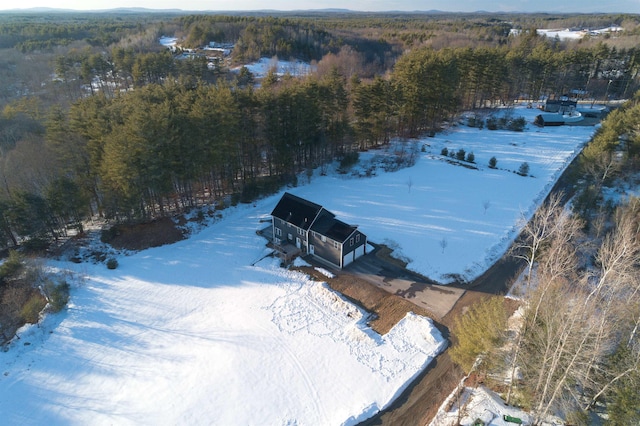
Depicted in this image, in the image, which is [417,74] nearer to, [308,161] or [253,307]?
[308,161]

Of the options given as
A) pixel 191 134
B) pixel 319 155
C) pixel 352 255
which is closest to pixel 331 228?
pixel 352 255

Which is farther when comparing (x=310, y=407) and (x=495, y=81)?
(x=495, y=81)

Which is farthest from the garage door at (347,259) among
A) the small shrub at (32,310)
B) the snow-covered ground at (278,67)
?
the snow-covered ground at (278,67)

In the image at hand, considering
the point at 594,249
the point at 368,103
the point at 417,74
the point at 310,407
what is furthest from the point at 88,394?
the point at 417,74

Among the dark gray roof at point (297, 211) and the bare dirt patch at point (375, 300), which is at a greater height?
the dark gray roof at point (297, 211)

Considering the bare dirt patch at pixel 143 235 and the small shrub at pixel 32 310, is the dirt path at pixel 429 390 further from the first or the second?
the bare dirt patch at pixel 143 235

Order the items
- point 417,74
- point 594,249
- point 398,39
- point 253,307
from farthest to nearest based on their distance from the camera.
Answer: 1. point 398,39
2. point 417,74
3. point 594,249
4. point 253,307

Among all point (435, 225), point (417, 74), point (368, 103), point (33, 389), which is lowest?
point (33, 389)
